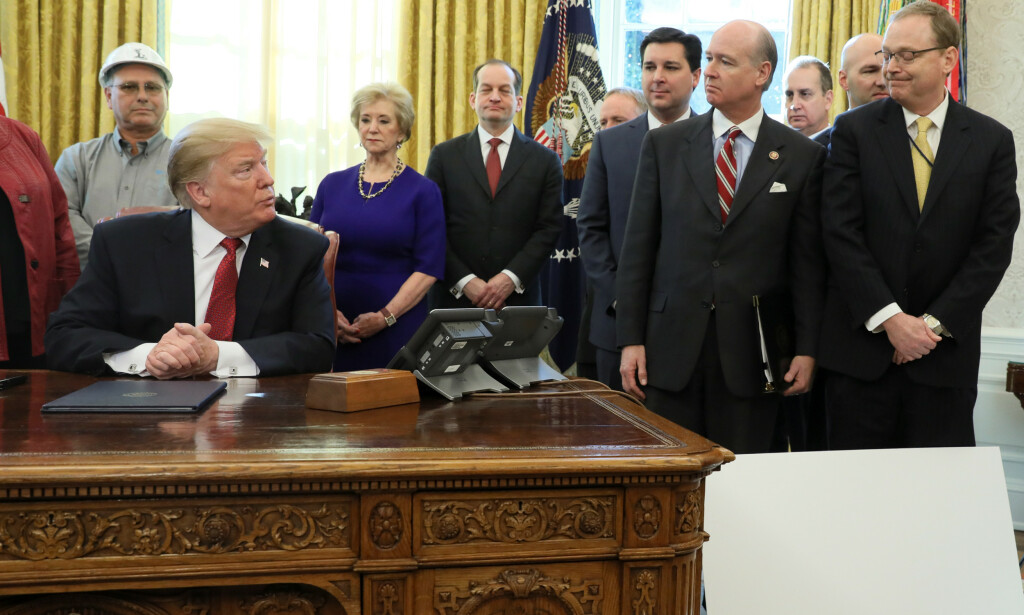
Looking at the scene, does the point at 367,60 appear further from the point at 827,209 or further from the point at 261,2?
the point at 827,209

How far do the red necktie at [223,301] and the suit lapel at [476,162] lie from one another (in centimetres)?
178

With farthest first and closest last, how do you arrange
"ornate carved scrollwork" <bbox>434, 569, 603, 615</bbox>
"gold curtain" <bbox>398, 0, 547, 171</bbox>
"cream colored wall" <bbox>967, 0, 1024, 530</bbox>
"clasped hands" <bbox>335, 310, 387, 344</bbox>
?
"gold curtain" <bbox>398, 0, 547, 171</bbox> < "cream colored wall" <bbox>967, 0, 1024, 530</bbox> < "clasped hands" <bbox>335, 310, 387, 344</bbox> < "ornate carved scrollwork" <bbox>434, 569, 603, 615</bbox>

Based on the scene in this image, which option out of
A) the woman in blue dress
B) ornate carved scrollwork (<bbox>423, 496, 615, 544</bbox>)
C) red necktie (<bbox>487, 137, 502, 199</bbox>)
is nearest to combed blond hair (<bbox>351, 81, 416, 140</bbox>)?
the woman in blue dress

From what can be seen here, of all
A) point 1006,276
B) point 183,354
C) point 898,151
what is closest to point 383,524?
point 183,354

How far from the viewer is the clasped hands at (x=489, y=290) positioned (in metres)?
3.73

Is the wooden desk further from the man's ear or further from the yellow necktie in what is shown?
the yellow necktie

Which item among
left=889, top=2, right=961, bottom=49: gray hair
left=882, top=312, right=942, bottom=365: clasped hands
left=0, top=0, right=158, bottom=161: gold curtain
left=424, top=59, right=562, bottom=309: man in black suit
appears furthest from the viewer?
left=0, top=0, right=158, bottom=161: gold curtain

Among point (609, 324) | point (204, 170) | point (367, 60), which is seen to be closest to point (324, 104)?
point (367, 60)

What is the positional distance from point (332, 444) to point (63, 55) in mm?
4445

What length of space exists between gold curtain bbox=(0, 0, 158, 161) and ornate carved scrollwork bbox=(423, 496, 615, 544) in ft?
14.5

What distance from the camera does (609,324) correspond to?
3262mm

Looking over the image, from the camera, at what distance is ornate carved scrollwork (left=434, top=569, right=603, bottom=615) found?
4.46 ft

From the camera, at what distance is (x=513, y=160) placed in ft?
13.0

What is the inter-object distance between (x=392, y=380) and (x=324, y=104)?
3.93 metres
